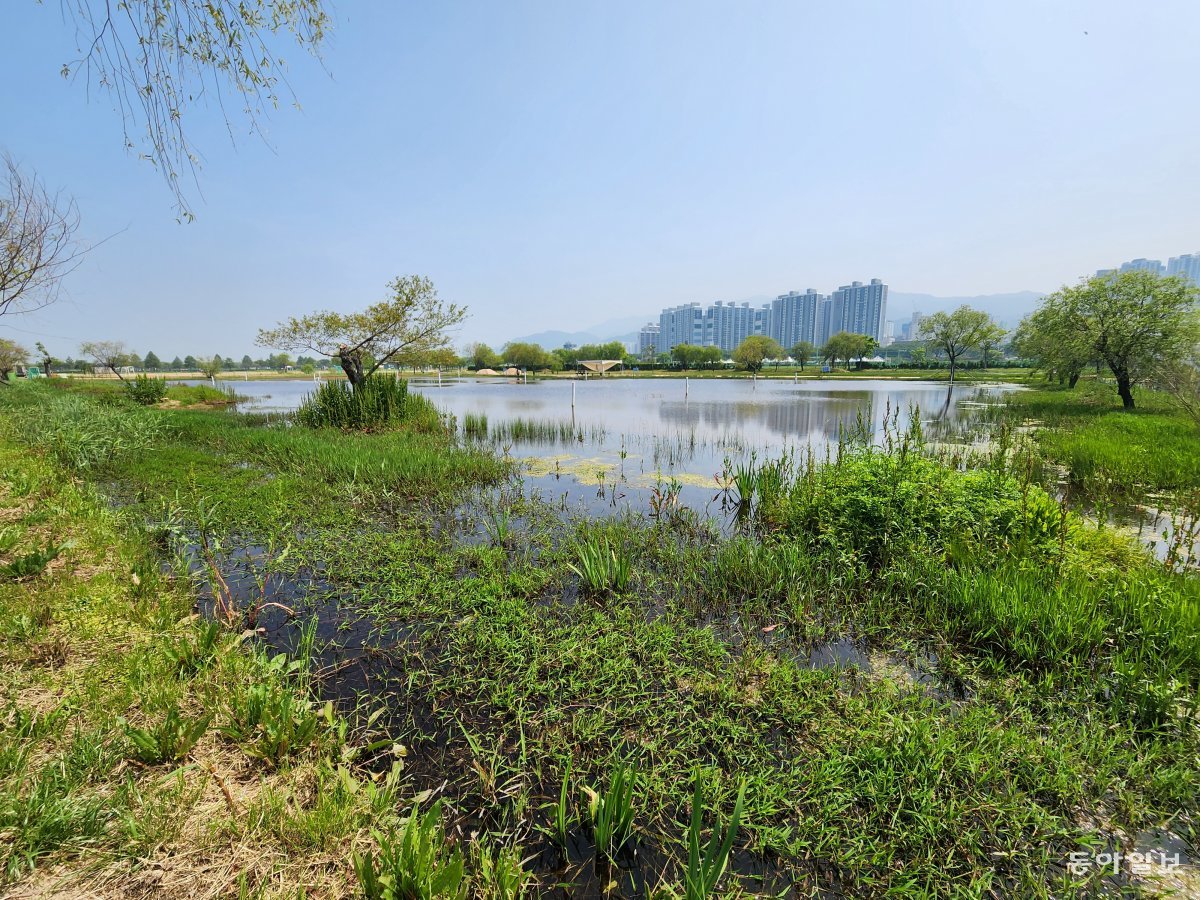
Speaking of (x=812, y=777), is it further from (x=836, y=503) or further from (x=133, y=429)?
(x=133, y=429)

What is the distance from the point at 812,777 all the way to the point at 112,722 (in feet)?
10.4

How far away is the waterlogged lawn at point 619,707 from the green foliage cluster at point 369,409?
792 cm

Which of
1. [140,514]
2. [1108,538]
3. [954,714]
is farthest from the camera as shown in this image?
[140,514]

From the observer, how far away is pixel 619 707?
8.54ft

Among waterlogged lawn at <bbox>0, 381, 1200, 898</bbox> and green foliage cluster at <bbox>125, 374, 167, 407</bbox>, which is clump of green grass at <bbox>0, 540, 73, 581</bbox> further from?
green foliage cluster at <bbox>125, 374, 167, 407</bbox>

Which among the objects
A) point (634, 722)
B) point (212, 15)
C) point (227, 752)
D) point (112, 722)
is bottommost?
point (634, 722)

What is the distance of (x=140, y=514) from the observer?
17.4ft

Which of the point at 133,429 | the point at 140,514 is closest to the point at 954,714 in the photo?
the point at 140,514

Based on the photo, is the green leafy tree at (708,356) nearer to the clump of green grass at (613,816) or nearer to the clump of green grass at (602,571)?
the clump of green grass at (602,571)

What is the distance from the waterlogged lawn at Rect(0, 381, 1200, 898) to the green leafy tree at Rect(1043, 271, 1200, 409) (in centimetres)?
1790

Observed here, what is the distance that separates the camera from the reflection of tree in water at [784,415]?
13.9 m

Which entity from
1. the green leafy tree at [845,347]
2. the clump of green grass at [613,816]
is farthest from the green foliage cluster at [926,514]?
the green leafy tree at [845,347]

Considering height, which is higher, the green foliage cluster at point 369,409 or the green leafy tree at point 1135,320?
the green leafy tree at point 1135,320

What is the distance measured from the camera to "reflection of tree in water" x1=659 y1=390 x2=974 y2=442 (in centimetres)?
1389
